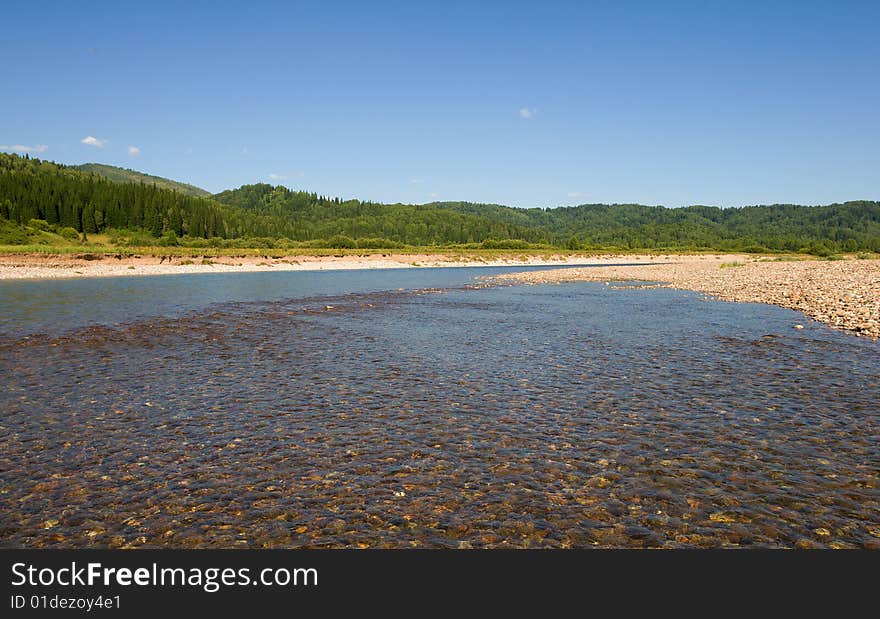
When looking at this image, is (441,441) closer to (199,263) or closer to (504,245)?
(199,263)

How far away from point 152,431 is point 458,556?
306 inches

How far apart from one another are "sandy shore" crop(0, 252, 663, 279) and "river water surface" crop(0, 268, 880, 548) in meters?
55.2

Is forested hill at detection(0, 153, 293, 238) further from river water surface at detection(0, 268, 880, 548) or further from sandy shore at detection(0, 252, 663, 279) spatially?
river water surface at detection(0, 268, 880, 548)

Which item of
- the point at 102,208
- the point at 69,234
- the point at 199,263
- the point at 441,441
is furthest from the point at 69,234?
the point at 441,441

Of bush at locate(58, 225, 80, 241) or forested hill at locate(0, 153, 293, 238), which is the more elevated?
forested hill at locate(0, 153, 293, 238)

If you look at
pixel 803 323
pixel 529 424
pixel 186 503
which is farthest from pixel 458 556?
pixel 803 323

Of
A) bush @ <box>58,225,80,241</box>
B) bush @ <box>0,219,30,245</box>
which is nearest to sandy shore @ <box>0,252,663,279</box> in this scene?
bush @ <box>0,219,30,245</box>

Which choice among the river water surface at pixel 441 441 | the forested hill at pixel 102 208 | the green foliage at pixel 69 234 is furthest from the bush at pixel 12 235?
the river water surface at pixel 441 441

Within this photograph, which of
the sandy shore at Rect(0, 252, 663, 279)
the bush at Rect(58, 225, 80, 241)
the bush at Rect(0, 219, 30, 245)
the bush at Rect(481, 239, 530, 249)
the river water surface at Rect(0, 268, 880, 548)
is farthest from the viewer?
the bush at Rect(481, 239, 530, 249)

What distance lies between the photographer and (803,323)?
25.4 meters

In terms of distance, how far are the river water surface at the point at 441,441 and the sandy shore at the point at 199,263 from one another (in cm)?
5517

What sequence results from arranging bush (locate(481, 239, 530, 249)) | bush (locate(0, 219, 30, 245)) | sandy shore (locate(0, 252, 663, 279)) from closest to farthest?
sandy shore (locate(0, 252, 663, 279)) → bush (locate(0, 219, 30, 245)) → bush (locate(481, 239, 530, 249))

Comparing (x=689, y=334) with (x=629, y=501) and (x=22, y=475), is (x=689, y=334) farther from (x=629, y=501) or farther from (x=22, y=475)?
(x=22, y=475)

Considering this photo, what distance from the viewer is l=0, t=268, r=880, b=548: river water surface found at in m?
7.24
